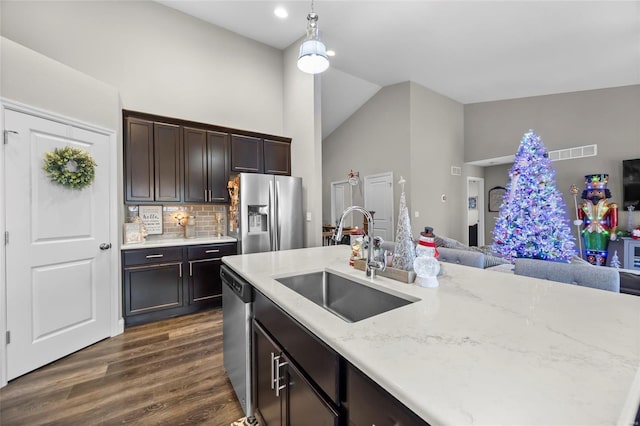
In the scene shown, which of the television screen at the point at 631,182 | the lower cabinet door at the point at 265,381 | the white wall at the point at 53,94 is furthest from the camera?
the television screen at the point at 631,182

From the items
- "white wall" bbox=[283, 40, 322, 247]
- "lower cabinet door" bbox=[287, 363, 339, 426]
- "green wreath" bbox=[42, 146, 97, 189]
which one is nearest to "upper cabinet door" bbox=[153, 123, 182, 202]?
"green wreath" bbox=[42, 146, 97, 189]

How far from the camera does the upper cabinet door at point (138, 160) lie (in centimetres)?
307

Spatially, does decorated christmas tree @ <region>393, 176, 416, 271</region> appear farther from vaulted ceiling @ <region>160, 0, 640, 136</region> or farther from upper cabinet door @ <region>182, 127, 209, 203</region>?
vaulted ceiling @ <region>160, 0, 640, 136</region>

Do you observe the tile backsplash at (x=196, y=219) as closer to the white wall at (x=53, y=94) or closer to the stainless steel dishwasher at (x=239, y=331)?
the white wall at (x=53, y=94)

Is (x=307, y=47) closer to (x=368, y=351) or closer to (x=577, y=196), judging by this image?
(x=368, y=351)

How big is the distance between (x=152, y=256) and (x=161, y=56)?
2.61 m

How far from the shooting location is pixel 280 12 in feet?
11.2

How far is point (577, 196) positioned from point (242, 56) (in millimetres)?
6448

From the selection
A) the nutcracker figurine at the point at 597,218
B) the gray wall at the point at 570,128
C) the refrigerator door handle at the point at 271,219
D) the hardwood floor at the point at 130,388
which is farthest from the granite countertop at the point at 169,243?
the nutcracker figurine at the point at 597,218

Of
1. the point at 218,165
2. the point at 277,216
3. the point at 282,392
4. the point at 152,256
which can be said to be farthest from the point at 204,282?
the point at 282,392

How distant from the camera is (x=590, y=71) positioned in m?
4.26

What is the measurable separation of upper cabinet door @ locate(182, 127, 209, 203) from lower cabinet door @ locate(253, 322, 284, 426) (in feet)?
8.41

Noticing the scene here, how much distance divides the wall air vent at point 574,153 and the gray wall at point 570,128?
73mm

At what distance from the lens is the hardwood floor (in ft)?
5.39
